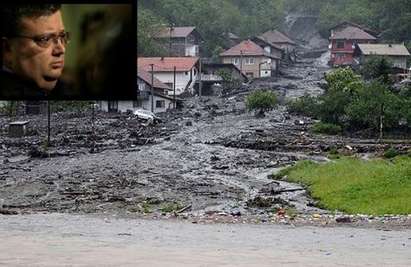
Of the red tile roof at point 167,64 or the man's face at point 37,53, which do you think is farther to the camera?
the red tile roof at point 167,64

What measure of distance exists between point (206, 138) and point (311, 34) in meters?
64.0

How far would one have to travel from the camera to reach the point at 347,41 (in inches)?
2950

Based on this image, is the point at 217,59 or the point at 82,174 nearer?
the point at 82,174

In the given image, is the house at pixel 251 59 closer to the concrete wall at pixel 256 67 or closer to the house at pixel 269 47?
the concrete wall at pixel 256 67

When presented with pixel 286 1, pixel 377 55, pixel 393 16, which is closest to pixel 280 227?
pixel 377 55

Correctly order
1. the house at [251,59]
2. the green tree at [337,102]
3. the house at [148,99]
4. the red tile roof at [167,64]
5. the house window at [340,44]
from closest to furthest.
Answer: the green tree at [337,102] → the house at [148,99] → the red tile roof at [167,64] → the house at [251,59] → the house window at [340,44]

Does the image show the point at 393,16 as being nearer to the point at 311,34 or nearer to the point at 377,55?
the point at 377,55

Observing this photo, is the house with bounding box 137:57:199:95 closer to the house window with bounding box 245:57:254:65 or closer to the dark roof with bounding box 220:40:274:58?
the dark roof with bounding box 220:40:274:58

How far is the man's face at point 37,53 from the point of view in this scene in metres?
5.44

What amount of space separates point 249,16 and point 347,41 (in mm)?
22061

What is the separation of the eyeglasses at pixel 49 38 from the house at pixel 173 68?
54.5 metres

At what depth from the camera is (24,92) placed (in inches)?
221

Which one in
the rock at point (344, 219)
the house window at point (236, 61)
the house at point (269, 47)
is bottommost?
the rock at point (344, 219)

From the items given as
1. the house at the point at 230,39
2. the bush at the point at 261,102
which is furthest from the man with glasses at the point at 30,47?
the house at the point at 230,39
